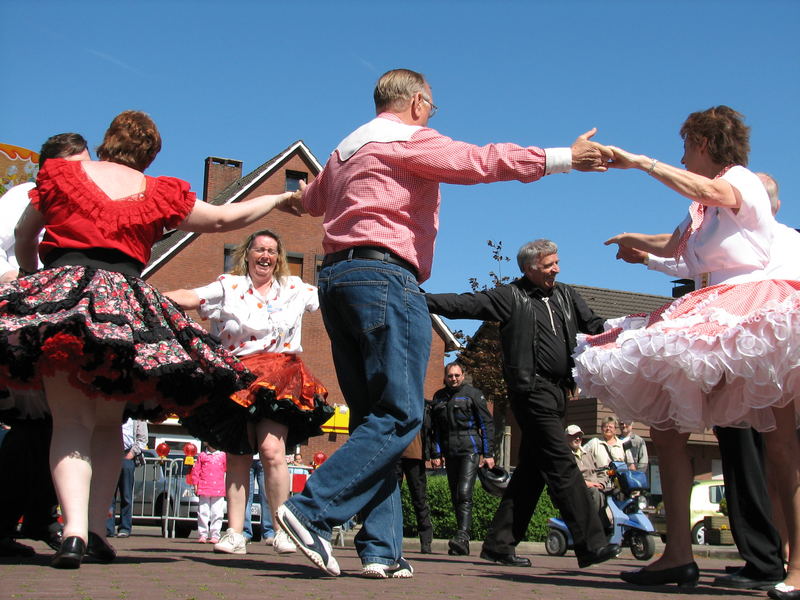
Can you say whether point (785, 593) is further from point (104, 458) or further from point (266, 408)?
point (266, 408)

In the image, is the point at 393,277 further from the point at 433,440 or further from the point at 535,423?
the point at 433,440

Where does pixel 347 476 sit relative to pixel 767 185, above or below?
below

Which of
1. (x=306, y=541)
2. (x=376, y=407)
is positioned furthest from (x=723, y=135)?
(x=306, y=541)

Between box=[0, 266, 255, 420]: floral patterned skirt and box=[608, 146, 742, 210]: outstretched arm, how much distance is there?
7.14 feet

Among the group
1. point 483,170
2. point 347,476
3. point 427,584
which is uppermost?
point 483,170

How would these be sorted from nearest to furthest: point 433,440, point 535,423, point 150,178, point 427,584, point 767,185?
point 427,584
point 150,178
point 767,185
point 535,423
point 433,440

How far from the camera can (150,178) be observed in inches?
192

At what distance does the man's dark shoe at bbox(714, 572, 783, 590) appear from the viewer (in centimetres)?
481

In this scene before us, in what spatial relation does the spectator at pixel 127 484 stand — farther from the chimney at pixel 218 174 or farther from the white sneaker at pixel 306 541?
the chimney at pixel 218 174

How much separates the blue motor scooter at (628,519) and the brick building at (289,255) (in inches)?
1022

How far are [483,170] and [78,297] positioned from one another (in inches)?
73.6

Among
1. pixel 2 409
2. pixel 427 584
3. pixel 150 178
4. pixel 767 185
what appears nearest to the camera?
pixel 427 584

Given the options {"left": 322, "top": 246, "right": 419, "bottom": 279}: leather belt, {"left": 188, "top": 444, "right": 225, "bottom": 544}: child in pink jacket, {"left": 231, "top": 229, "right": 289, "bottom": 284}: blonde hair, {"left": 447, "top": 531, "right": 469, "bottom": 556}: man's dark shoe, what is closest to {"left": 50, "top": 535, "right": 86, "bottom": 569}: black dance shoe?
{"left": 322, "top": 246, "right": 419, "bottom": 279}: leather belt

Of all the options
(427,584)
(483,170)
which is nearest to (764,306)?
(483,170)
